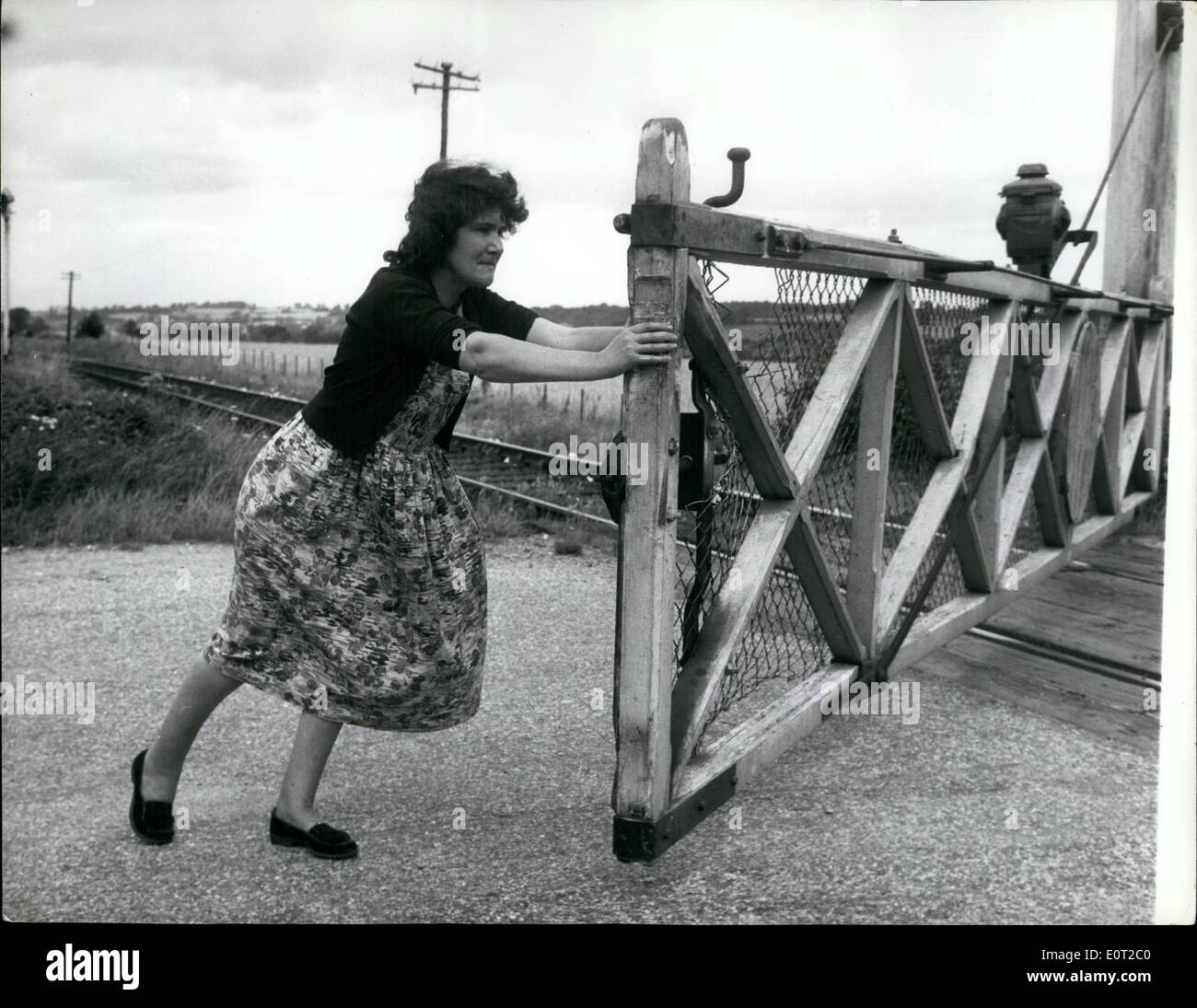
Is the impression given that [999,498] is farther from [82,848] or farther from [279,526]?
[82,848]

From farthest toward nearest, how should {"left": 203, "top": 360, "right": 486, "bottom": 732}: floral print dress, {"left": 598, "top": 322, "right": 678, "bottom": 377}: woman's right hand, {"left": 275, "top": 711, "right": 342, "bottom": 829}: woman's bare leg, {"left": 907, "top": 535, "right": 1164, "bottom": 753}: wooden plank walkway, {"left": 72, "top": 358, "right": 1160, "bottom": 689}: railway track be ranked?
{"left": 72, "top": 358, "right": 1160, "bottom": 689}: railway track, {"left": 907, "top": 535, "right": 1164, "bottom": 753}: wooden plank walkway, {"left": 275, "top": 711, "right": 342, "bottom": 829}: woman's bare leg, {"left": 203, "top": 360, "right": 486, "bottom": 732}: floral print dress, {"left": 598, "top": 322, "right": 678, "bottom": 377}: woman's right hand

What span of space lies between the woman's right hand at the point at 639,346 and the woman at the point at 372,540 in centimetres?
45

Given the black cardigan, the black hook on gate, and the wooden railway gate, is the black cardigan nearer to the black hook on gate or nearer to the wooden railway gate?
the wooden railway gate

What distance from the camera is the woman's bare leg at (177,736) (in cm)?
345

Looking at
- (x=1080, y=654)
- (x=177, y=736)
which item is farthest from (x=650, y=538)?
(x=1080, y=654)

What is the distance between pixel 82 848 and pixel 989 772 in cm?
291

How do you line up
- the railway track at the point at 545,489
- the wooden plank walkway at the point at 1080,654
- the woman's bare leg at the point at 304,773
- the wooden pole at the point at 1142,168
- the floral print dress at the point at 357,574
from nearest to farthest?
the floral print dress at the point at 357,574 < the woman's bare leg at the point at 304,773 < the wooden plank walkway at the point at 1080,654 < the railway track at the point at 545,489 < the wooden pole at the point at 1142,168

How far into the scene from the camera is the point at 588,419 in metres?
15.0

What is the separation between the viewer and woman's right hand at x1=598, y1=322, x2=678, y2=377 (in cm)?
276

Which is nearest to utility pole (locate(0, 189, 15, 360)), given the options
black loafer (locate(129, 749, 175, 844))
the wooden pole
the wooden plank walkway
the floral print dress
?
the floral print dress

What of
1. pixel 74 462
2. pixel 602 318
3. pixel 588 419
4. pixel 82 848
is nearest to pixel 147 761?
pixel 82 848

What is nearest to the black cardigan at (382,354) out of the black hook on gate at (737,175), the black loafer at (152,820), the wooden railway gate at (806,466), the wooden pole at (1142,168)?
the wooden railway gate at (806,466)

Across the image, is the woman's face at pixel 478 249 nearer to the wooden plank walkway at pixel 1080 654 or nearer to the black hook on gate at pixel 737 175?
the black hook on gate at pixel 737 175

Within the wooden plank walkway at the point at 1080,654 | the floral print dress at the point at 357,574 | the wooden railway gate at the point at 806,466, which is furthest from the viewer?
the wooden plank walkway at the point at 1080,654
